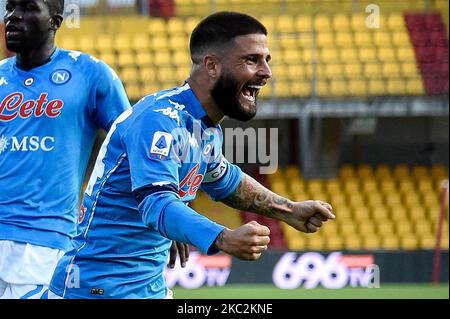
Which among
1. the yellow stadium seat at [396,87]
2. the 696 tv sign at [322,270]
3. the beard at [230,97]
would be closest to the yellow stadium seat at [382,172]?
the yellow stadium seat at [396,87]

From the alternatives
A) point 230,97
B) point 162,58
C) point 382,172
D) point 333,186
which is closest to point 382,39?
point 382,172

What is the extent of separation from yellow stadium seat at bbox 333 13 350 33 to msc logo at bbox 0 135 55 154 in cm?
1562

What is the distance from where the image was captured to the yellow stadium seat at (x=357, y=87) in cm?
1892

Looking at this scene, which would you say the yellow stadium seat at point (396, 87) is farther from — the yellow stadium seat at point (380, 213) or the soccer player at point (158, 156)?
the soccer player at point (158, 156)

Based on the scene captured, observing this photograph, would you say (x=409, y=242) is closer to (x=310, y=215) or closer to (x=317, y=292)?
(x=317, y=292)

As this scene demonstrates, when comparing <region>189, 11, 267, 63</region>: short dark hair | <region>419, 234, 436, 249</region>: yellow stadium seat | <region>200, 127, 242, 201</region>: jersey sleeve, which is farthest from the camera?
<region>419, 234, 436, 249</region>: yellow stadium seat

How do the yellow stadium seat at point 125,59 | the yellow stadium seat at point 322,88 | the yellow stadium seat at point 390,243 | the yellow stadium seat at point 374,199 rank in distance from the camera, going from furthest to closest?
the yellow stadium seat at point 125,59, the yellow stadium seat at point 374,199, the yellow stadium seat at point 322,88, the yellow stadium seat at point 390,243

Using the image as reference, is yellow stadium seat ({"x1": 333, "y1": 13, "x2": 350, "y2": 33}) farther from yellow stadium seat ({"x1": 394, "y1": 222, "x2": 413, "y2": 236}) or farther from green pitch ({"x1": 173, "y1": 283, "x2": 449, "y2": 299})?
green pitch ({"x1": 173, "y1": 283, "x2": 449, "y2": 299})

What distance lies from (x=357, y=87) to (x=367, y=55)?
115 centimetres

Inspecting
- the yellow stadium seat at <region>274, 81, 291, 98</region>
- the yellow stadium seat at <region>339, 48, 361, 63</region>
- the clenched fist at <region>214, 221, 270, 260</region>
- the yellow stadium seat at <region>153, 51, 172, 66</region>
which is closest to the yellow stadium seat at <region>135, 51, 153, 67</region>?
the yellow stadium seat at <region>153, 51, 172, 66</region>

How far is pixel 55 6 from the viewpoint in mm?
5723

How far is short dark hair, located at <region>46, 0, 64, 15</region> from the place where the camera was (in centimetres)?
569

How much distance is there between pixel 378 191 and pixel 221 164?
1508cm

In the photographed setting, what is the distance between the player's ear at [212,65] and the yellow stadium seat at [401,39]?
16023mm
